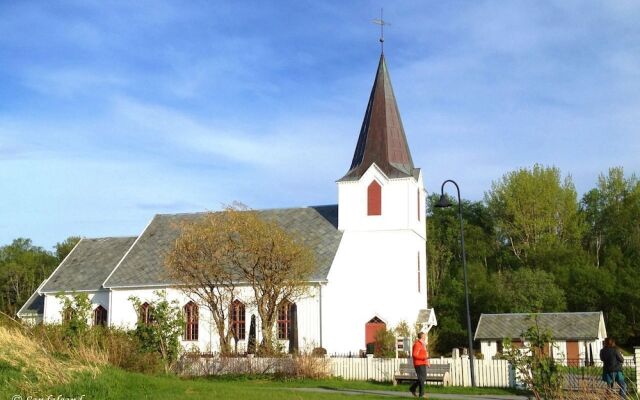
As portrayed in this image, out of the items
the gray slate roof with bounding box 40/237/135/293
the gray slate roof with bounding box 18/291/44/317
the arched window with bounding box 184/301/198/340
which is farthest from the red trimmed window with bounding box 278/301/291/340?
the gray slate roof with bounding box 18/291/44/317

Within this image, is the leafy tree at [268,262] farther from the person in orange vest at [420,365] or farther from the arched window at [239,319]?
the person in orange vest at [420,365]

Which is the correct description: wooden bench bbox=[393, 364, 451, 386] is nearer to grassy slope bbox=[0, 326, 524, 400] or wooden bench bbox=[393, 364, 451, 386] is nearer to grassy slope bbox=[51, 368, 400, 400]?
grassy slope bbox=[0, 326, 524, 400]

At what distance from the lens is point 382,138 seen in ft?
150

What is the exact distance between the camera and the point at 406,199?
144ft

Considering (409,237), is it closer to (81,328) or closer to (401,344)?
(401,344)

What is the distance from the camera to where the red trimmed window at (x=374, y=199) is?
4441 cm

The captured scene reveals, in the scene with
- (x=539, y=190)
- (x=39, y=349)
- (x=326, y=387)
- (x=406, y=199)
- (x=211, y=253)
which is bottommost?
(x=326, y=387)

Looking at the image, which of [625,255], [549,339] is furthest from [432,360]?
[625,255]

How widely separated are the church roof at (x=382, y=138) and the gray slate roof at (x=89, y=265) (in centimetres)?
1607

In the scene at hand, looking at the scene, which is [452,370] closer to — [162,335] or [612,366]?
[612,366]

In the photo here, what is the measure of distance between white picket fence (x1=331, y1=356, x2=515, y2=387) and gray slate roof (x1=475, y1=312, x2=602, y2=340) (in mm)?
20615

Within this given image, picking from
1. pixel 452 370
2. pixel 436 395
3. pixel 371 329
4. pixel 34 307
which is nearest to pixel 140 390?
pixel 436 395

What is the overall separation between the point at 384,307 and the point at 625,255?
111 ft

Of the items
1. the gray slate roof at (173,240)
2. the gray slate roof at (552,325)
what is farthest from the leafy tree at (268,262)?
the gray slate roof at (552,325)
